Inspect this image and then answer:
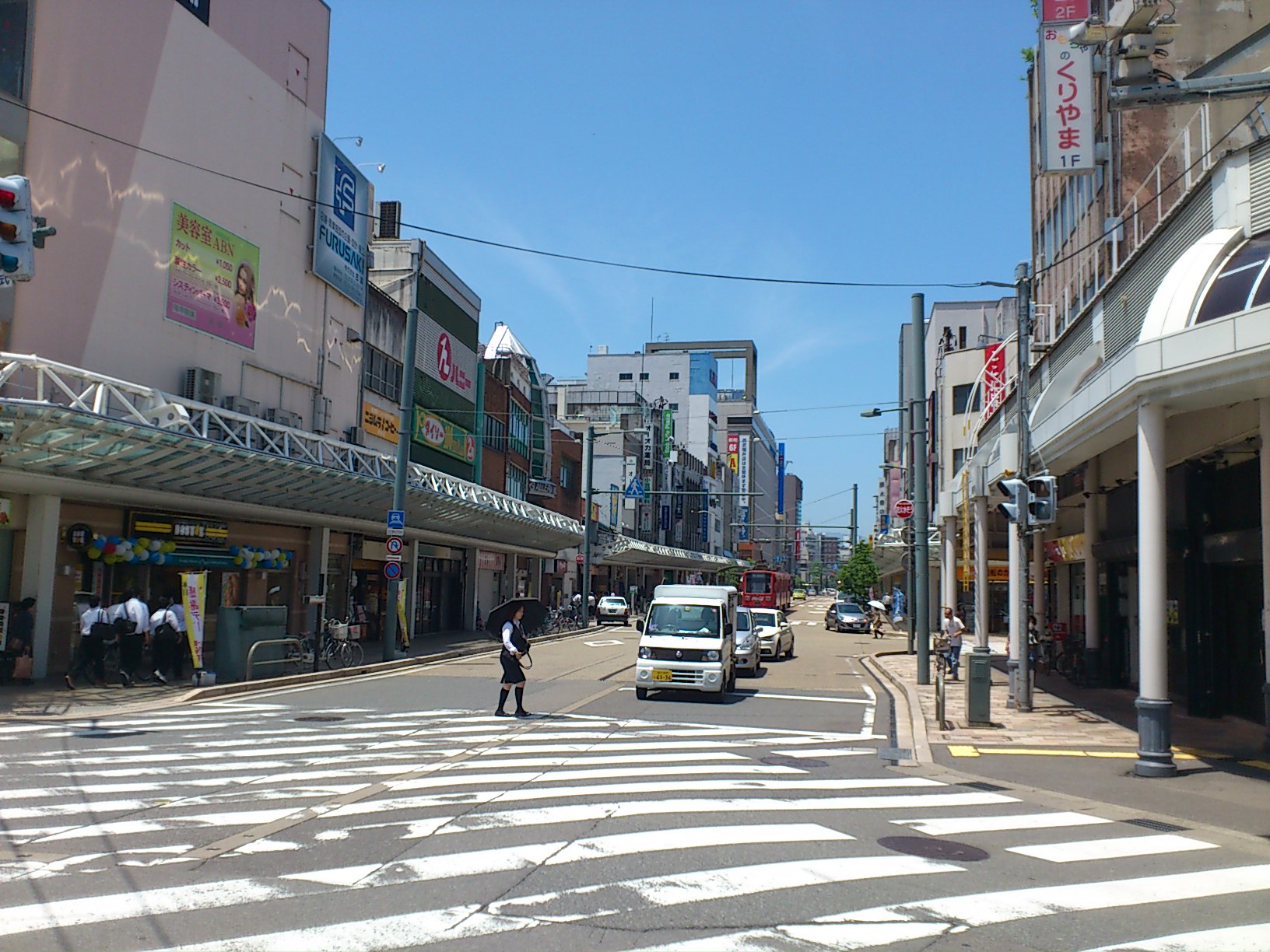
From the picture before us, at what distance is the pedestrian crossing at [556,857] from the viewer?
6.41 m

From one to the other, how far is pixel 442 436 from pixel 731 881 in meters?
37.9

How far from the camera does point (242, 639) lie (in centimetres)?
2127

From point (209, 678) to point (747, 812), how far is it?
1400cm

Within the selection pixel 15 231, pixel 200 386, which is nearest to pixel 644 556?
pixel 200 386

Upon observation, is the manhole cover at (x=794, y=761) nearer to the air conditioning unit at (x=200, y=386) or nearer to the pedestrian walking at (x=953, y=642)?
the pedestrian walking at (x=953, y=642)

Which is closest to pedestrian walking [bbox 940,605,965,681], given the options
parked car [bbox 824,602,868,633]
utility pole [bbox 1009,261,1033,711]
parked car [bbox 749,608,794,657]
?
parked car [bbox 749,608,794,657]

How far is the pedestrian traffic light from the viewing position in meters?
17.9

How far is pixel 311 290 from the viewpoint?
110ft

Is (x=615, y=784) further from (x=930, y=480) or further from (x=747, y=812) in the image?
(x=930, y=480)

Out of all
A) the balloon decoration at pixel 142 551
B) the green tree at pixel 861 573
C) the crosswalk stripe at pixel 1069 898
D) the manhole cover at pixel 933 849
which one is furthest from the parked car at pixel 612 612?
the crosswalk stripe at pixel 1069 898

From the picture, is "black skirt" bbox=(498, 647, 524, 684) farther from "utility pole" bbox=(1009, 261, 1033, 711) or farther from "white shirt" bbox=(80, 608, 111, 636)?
"utility pole" bbox=(1009, 261, 1033, 711)

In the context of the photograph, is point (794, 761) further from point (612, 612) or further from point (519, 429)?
point (519, 429)

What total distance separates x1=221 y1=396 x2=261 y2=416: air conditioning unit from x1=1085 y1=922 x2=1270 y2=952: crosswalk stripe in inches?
1011

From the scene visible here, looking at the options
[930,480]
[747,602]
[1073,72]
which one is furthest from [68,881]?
[930,480]
